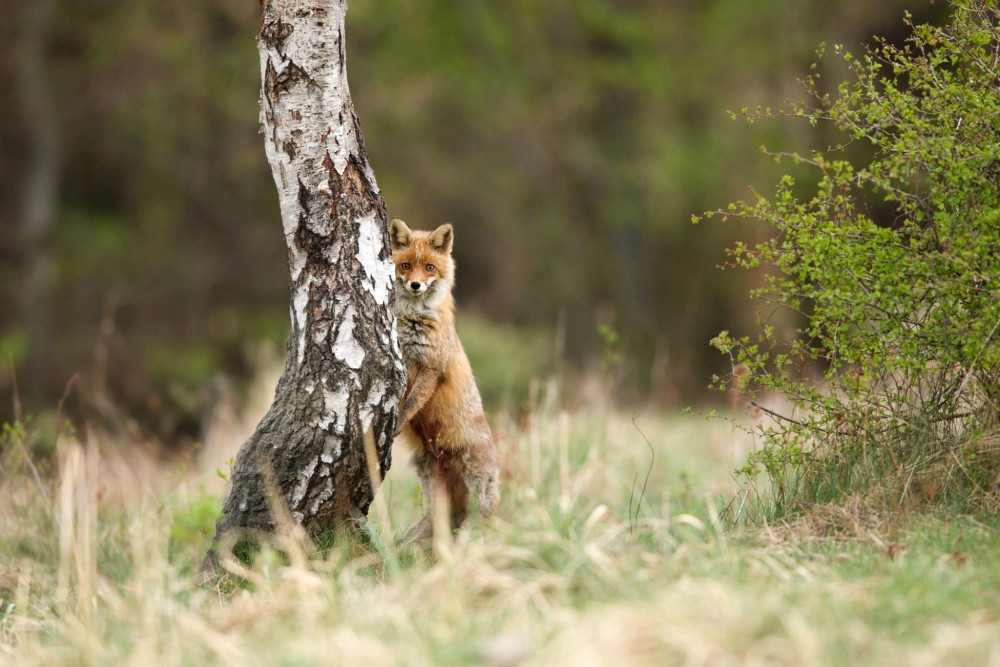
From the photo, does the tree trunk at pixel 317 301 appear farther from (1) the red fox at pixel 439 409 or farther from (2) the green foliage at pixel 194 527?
(2) the green foliage at pixel 194 527

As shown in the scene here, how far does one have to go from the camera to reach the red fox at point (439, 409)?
5918 millimetres

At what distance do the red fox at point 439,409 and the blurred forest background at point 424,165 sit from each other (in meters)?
10.8

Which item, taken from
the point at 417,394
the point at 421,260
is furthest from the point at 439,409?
the point at 421,260

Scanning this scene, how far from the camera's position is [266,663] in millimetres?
3461

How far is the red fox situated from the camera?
19.4ft

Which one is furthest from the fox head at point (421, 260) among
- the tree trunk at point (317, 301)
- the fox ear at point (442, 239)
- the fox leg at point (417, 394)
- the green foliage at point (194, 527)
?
the green foliage at point (194, 527)

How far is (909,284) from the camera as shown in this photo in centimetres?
506

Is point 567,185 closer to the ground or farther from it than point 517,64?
closer to the ground

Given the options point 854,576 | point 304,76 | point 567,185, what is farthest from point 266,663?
point 567,185

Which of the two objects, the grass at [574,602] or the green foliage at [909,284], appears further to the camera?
the green foliage at [909,284]

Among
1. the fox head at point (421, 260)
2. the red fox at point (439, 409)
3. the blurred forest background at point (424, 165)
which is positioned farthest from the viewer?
the blurred forest background at point (424, 165)

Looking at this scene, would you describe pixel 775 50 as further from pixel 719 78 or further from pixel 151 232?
pixel 151 232

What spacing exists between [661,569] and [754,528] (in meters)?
1.04

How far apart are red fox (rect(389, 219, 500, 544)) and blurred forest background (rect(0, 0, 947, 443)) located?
10.8 m
